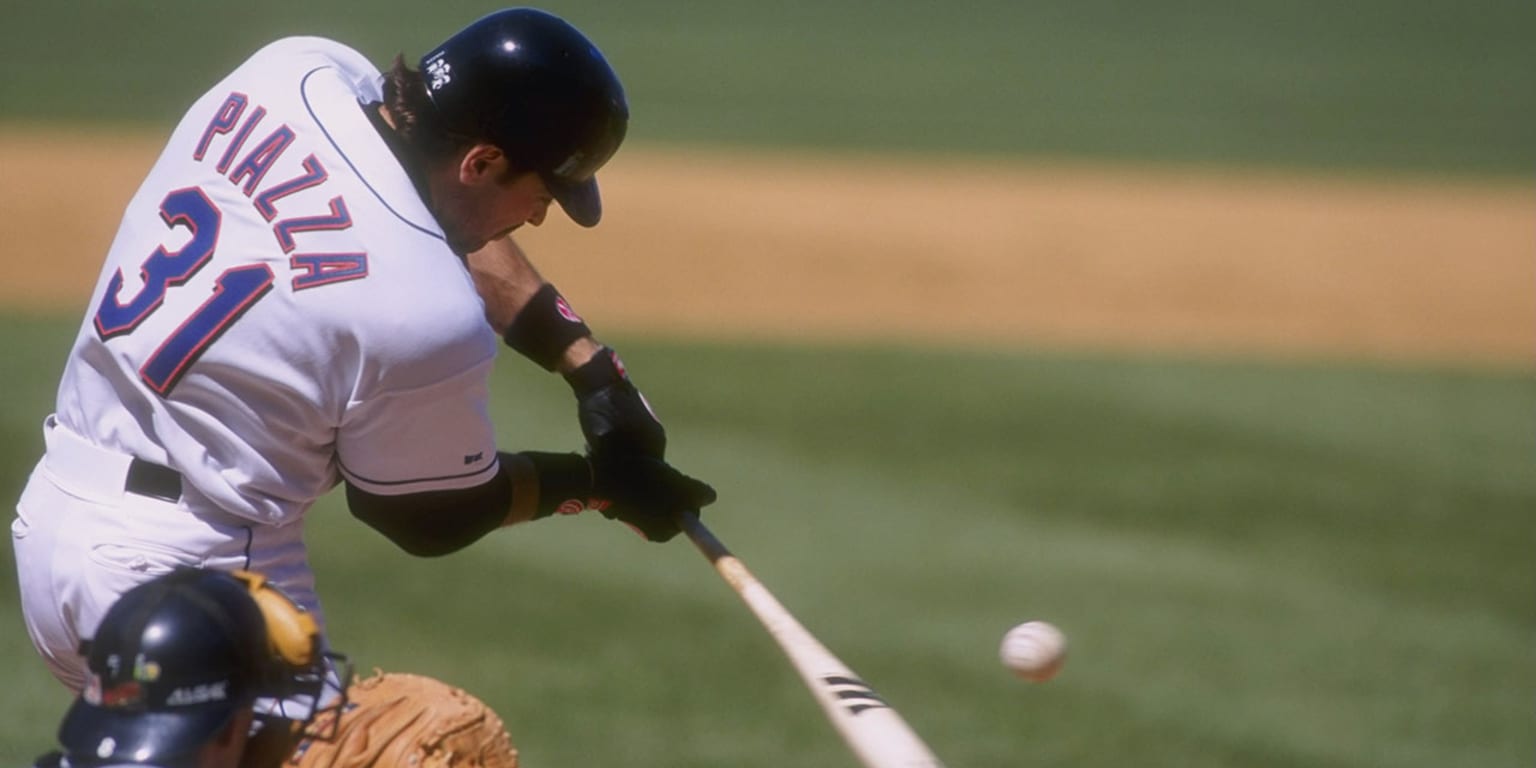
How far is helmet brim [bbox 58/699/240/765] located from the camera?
2600 millimetres

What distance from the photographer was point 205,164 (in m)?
3.50

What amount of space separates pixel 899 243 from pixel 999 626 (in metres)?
6.89

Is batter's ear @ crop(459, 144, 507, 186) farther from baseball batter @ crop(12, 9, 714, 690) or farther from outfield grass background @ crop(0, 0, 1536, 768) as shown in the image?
outfield grass background @ crop(0, 0, 1536, 768)

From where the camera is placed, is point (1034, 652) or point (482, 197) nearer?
point (482, 197)

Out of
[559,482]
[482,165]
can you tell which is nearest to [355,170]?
[482,165]

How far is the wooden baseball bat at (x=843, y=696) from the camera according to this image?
3.51 meters

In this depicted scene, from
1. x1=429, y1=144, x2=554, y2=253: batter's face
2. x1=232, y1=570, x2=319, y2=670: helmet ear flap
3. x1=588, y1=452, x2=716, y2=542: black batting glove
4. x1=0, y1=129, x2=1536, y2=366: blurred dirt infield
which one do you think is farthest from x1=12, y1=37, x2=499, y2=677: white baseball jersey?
x1=0, y1=129, x2=1536, y2=366: blurred dirt infield

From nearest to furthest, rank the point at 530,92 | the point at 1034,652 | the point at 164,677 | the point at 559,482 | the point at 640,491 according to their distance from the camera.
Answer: the point at 164,677
the point at 530,92
the point at 559,482
the point at 640,491
the point at 1034,652

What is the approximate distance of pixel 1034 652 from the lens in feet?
15.1

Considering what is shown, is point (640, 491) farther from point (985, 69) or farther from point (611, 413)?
point (985, 69)

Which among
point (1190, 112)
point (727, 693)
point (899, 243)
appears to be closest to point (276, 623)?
point (727, 693)

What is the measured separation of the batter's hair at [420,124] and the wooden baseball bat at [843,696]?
1.13 metres

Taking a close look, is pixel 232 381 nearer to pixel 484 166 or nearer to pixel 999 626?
pixel 484 166

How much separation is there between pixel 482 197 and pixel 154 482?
0.78 meters
